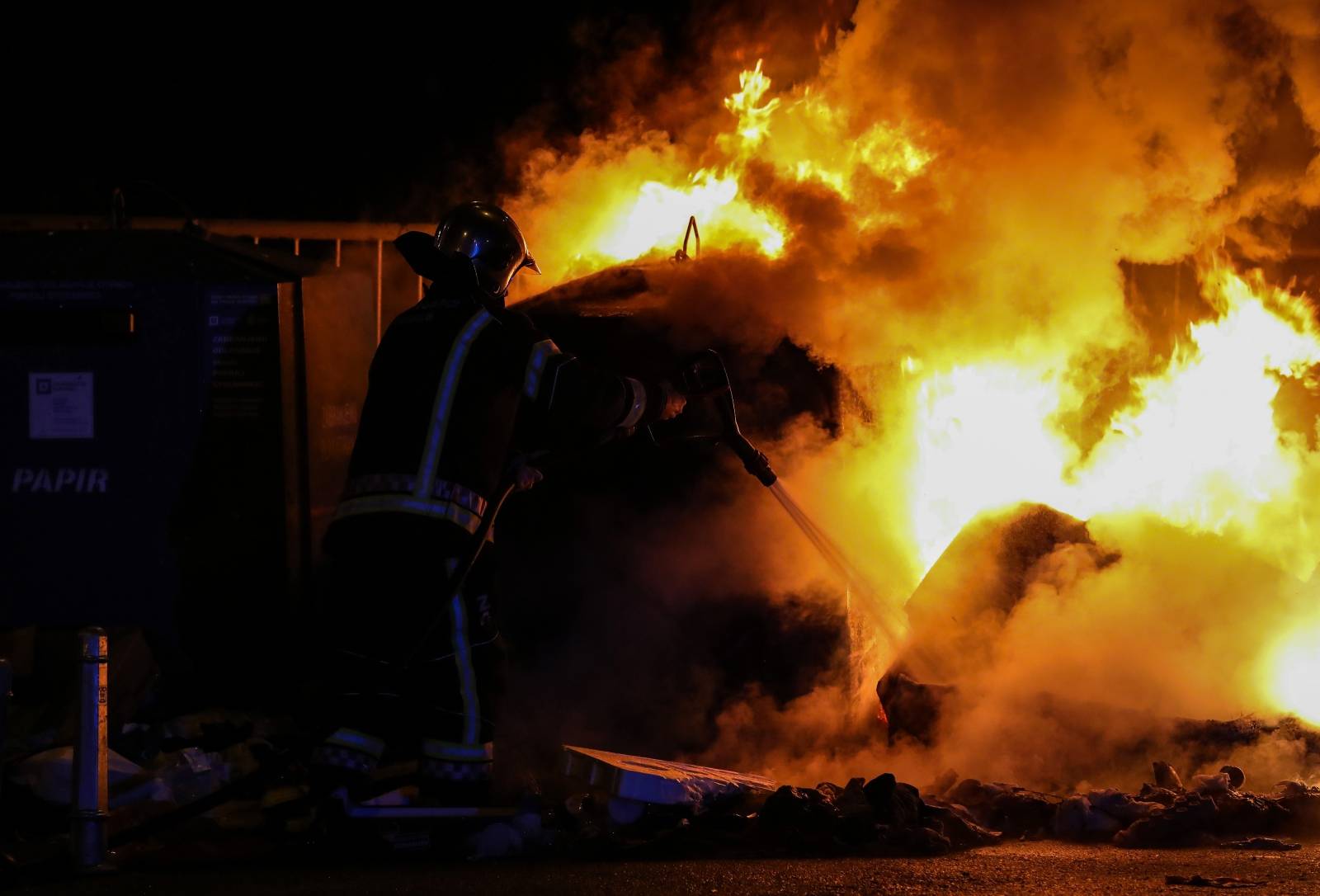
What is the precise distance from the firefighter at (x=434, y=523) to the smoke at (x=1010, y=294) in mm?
1249

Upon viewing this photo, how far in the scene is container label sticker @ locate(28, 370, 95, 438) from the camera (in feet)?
19.8

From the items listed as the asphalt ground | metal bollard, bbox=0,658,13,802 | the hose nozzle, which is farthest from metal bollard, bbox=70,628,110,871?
the hose nozzle

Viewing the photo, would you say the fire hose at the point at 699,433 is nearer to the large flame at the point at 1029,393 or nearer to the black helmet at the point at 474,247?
the black helmet at the point at 474,247

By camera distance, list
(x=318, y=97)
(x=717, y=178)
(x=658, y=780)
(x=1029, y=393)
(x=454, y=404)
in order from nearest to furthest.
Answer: (x=454, y=404) < (x=658, y=780) < (x=1029, y=393) < (x=717, y=178) < (x=318, y=97)

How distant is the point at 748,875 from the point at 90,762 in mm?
2003

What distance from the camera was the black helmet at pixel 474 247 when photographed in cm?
492

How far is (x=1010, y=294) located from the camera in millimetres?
6559

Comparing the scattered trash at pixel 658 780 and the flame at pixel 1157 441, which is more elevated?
the flame at pixel 1157 441

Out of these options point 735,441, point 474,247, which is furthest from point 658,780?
point 474,247

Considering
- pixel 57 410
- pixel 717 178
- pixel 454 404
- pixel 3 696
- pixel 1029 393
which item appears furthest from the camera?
pixel 717 178

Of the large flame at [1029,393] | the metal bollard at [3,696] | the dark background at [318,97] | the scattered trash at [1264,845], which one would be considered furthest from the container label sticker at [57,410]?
the scattered trash at [1264,845]

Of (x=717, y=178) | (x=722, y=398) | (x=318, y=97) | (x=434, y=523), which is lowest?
(x=434, y=523)

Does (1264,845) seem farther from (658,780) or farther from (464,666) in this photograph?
(464,666)

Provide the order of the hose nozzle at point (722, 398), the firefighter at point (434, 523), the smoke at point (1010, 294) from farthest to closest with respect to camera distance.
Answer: the smoke at point (1010, 294) → the hose nozzle at point (722, 398) → the firefighter at point (434, 523)
